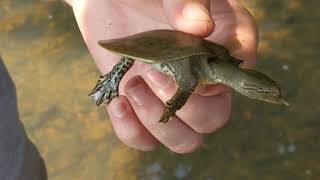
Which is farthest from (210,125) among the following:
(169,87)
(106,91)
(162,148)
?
(162,148)

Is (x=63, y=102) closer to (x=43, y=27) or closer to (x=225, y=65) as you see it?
(x=43, y=27)

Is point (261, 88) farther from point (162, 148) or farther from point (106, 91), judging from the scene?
point (162, 148)

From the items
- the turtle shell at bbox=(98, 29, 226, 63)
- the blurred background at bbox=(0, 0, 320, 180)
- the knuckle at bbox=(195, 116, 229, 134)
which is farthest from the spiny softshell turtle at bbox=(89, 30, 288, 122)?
the blurred background at bbox=(0, 0, 320, 180)

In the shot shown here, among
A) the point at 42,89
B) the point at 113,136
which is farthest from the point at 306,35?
the point at 42,89

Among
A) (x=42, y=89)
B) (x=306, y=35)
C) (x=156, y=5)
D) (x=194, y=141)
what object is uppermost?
(x=156, y=5)

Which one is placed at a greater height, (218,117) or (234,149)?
(218,117)

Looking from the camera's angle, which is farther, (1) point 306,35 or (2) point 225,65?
(1) point 306,35
